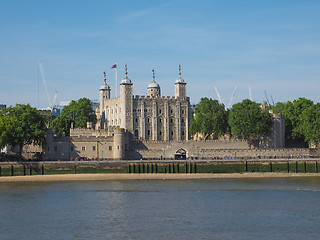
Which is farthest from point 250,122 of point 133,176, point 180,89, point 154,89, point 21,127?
point 21,127

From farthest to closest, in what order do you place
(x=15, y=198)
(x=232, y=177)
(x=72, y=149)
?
(x=72, y=149) → (x=232, y=177) → (x=15, y=198)

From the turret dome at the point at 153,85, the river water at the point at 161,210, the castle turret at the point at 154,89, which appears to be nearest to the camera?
the river water at the point at 161,210

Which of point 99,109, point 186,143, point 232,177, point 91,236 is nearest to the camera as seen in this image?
point 91,236

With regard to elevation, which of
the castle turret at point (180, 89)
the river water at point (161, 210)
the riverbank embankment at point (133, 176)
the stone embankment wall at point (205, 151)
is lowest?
the river water at point (161, 210)

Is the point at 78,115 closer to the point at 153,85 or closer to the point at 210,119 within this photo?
the point at 153,85

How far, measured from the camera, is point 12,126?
9681 cm

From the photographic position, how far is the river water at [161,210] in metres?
50.2

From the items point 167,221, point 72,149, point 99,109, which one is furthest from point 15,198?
point 99,109

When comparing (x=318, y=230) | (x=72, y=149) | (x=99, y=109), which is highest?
(x=99, y=109)

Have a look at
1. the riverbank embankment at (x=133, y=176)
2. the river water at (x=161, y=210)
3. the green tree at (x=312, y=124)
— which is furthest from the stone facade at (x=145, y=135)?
the river water at (x=161, y=210)

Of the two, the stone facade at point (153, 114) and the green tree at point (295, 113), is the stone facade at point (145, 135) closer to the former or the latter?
the stone facade at point (153, 114)

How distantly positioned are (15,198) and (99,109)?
261ft

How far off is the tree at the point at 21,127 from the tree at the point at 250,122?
3593 centimetres

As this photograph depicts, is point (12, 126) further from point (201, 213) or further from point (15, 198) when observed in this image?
point (201, 213)
